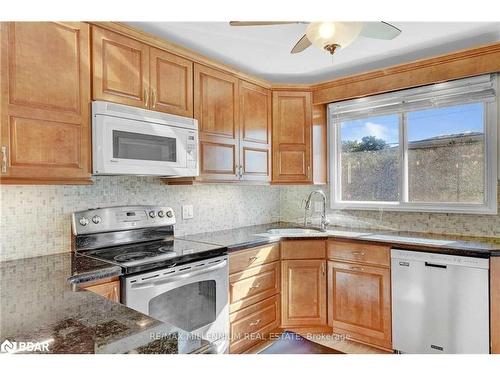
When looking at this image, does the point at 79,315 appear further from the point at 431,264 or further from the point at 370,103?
the point at 370,103

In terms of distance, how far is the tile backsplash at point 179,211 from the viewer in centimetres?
182

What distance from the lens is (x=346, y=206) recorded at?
3.22 m

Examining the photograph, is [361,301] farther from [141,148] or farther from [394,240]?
[141,148]

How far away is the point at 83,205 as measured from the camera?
81.7 inches

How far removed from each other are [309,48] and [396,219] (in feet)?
5.49

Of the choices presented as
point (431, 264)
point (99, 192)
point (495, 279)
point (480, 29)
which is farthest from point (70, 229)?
point (480, 29)

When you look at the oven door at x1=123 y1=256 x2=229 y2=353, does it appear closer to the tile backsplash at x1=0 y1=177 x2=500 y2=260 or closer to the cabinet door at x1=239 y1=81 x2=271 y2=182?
the tile backsplash at x1=0 y1=177 x2=500 y2=260

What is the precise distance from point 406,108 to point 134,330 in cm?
282

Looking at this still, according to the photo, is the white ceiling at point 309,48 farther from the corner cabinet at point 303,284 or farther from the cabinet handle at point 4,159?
the corner cabinet at point 303,284

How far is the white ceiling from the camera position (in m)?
2.19

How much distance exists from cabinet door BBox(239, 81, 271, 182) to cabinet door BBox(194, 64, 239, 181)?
0.32 ft

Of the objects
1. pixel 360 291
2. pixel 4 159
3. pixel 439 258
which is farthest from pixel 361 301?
pixel 4 159

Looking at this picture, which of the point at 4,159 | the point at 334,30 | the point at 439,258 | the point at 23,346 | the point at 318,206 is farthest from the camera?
the point at 318,206

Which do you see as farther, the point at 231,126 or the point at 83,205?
the point at 231,126
